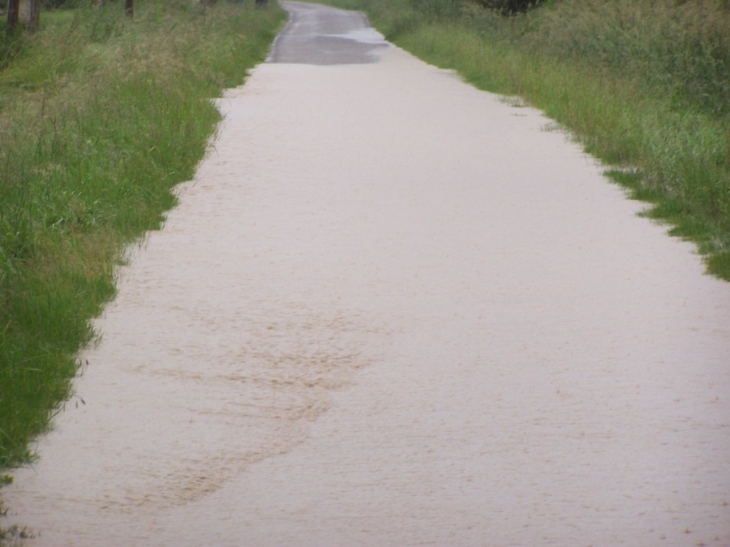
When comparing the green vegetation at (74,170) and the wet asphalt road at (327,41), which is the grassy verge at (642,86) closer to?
the wet asphalt road at (327,41)

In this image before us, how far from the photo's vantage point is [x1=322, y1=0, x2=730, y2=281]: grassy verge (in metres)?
8.46

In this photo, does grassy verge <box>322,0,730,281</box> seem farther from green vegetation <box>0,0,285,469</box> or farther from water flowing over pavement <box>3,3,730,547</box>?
green vegetation <box>0,0,285,469</box>

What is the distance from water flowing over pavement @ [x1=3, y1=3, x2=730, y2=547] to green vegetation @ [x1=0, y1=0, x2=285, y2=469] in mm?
192

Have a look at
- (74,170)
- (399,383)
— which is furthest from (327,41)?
(399,383)

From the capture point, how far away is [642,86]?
542 inches

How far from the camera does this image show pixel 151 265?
6777mm

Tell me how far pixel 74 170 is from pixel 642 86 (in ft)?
27.0

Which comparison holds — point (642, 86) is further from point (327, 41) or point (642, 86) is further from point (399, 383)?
point (327, 41)

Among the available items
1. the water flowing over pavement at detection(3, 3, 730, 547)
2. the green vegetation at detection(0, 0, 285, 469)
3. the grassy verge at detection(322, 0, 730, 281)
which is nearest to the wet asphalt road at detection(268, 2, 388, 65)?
the grassy verge at detection(322, 0, 730, 281)

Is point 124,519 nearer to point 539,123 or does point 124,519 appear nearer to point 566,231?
point 566,231

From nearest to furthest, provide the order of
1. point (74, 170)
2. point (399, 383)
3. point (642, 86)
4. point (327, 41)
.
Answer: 1. point (399, 383)
2. point (74, 170)
3. point (642, 86)
4. point (327, 41)

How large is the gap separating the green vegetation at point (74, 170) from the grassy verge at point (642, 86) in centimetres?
403

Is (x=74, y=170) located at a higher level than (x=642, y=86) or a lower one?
lower

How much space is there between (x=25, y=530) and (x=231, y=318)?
2.40 metres
